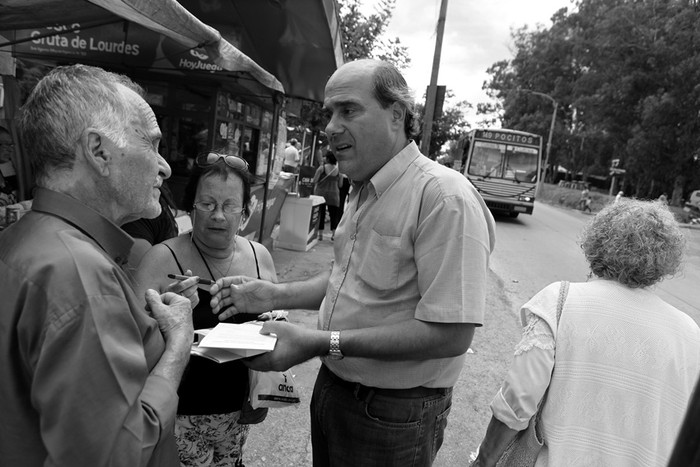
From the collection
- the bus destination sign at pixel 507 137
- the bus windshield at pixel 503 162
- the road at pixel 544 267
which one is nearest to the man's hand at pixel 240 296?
the road at pixel 544 267

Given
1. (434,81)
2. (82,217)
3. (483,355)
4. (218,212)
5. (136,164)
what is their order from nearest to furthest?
1. (82,217)
2. (136,164)
3. (218,212)
4. (483,355)
5. (434,81)

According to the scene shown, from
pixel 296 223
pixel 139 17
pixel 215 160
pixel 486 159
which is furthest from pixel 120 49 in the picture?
pixel 486 159

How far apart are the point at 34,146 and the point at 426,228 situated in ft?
3.53

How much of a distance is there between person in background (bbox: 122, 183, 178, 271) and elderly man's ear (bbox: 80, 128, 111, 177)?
1.07m

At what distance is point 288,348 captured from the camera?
1.54 meters

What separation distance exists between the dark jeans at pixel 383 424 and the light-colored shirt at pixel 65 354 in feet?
2.60

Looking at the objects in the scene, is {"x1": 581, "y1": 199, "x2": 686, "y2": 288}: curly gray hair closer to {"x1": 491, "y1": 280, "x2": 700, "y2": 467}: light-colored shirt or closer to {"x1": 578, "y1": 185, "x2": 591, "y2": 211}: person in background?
{"x1": 491, "y1": 280, "x2": 700, "y2": 467}: light-colored shirt

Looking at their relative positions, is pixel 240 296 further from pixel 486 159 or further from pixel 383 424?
pixel 486 159

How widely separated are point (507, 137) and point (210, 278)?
15608mm

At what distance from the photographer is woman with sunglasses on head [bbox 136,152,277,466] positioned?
202 centimetres

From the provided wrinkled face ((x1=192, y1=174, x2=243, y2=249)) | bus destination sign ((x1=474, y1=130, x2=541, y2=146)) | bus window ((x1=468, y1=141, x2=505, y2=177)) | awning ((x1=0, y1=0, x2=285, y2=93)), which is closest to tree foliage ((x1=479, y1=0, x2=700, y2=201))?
bus destination sign ((x1=474, y1=130, x2=541, y2=146))

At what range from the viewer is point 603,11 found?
112ft

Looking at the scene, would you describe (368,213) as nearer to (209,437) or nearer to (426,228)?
(426,228)

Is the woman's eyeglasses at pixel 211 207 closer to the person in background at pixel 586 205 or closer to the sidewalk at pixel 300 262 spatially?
the sidewalk at pixel 300 262
